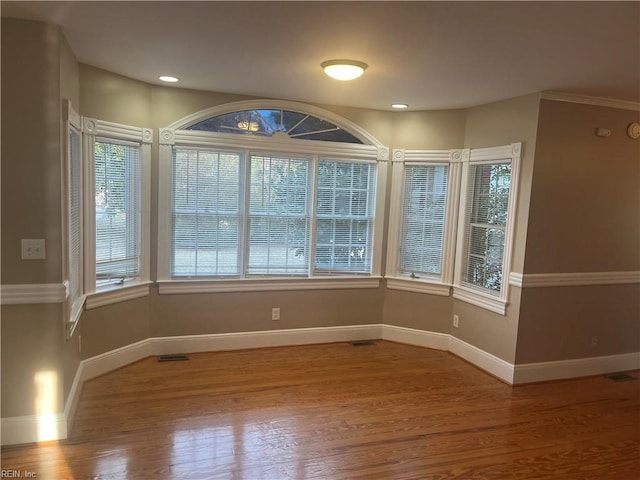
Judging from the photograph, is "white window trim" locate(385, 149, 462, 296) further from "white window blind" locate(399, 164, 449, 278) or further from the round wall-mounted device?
the round wall-mounted device

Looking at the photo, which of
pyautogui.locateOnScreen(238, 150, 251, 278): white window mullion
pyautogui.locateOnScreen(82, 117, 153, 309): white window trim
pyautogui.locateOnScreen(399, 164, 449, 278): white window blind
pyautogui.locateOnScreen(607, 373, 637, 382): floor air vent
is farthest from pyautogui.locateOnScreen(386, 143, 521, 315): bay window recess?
pyautogui.locateOnScreen(82, 117, 153, 309): white window trim

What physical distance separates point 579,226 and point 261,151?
286cm

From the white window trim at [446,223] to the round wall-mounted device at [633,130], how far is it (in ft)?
4.53

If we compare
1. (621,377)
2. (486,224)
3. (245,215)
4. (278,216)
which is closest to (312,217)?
(278,216)

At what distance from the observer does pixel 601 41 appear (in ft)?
7.79

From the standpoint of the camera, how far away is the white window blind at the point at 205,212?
3.99m

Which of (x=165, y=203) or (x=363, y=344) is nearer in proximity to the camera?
(x=165, y=203)

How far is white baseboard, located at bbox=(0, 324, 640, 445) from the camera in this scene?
11.9ft

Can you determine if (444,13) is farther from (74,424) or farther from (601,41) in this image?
(74,424)

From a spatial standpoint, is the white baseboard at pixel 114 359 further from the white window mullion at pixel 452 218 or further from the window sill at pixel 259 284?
the white window mullion at pixel 452 218

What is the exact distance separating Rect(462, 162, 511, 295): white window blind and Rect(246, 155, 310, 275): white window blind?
1.57 meters

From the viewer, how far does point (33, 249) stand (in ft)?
8.28

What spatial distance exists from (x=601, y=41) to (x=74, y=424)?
150 inches

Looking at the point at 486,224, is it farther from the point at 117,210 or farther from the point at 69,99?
the point at 69,99
